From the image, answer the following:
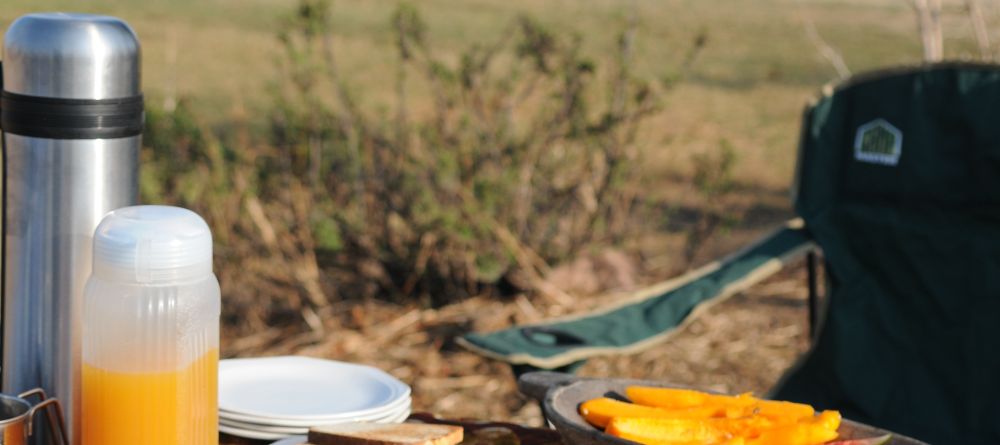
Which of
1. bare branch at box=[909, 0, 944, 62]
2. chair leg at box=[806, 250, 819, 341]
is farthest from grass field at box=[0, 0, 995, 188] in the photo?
chair leg at box=[806, 250, 819, 341]

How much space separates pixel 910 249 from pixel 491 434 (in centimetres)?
160

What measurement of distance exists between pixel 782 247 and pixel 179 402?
1845 millimetres

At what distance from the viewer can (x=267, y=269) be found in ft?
14.2

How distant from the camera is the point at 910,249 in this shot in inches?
115

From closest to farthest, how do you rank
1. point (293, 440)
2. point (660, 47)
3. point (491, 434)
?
1. point (293, 440)
2. point (491, 434)
3. point (660, 47)

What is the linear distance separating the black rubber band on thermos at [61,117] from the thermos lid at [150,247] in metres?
0.16

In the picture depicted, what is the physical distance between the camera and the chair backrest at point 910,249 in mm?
2812

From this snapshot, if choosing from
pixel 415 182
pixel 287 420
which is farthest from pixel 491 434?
pixel 415 182

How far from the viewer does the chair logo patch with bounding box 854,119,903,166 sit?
2969 millimetres

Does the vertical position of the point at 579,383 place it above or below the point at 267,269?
above

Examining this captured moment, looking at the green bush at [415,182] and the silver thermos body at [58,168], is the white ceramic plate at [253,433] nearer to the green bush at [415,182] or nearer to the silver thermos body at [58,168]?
the silver thermos body at [58,168]

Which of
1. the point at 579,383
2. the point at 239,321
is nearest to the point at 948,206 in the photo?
the point at 579,383

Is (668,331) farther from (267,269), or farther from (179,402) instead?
(267,269)

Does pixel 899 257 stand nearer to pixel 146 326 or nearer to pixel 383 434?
pixel 383 434
